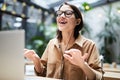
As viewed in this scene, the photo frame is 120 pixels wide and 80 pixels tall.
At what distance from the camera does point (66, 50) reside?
62.2 inches

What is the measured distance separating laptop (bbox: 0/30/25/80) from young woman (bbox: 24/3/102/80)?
0.36m

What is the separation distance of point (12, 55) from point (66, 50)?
598 mm

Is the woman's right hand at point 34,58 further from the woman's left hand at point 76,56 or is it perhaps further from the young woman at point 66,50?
the woman's left hand at point 76,56

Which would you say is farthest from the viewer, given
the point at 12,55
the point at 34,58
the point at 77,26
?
the point at 77,26

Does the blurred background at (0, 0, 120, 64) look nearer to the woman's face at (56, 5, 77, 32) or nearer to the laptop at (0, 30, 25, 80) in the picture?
the woman's face at (56, 5, 77, 32)

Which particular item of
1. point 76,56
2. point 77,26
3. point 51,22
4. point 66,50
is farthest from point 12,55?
point 51,22

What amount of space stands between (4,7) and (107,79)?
4.10 meters

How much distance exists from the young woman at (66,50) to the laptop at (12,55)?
0.36 meters

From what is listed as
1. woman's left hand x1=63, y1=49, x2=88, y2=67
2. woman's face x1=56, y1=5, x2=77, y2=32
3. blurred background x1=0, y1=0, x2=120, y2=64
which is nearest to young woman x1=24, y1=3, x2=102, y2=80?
woman's face x1=56, y1=5, x2=77, y2=32

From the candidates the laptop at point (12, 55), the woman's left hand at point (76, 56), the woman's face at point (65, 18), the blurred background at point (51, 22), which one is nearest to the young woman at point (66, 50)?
the woman's face at point (65, 18)

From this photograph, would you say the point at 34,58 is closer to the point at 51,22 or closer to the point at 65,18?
the point at 65,18

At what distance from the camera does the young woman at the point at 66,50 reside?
4.84 ft

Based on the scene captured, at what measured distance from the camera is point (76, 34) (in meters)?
1.62

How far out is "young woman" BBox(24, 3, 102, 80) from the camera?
1.48 meters
